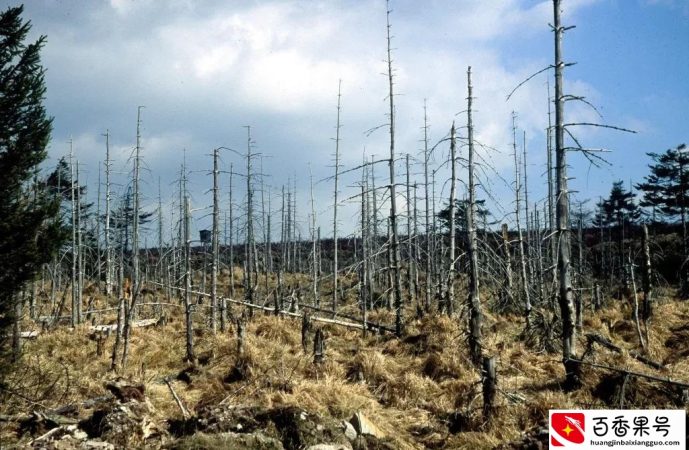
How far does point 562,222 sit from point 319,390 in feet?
18.5

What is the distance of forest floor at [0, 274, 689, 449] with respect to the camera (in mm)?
7512

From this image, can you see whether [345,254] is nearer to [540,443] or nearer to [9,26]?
[9,26]

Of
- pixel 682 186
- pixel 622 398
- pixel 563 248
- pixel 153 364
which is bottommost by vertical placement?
pixel 153 364

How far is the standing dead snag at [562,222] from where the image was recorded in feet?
31.7

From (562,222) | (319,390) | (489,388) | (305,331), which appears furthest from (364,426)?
(305,331)

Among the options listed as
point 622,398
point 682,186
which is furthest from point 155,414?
point 682,186

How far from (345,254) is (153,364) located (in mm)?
38857

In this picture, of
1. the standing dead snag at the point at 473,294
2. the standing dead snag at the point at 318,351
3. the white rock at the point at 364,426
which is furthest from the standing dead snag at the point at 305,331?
the white rock at the point at 364,426

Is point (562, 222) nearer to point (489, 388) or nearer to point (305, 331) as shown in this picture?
point (489, 388)

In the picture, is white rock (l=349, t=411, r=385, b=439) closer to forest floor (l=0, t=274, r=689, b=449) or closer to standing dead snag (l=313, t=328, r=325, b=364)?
forest floor (l=0, t=274, r=689, b=449)

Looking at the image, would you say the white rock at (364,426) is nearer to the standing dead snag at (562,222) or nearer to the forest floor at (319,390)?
the forest floor at (319,390)

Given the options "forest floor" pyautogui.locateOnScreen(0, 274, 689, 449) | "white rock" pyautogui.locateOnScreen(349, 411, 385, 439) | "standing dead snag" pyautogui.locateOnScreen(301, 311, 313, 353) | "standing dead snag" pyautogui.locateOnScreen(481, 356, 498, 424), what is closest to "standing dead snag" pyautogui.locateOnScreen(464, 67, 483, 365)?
"forest floor" pyautogui.locateOnScreen(0, 274, 689, 449)

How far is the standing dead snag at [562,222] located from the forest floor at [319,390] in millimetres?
549

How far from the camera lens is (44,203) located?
10.7 m
